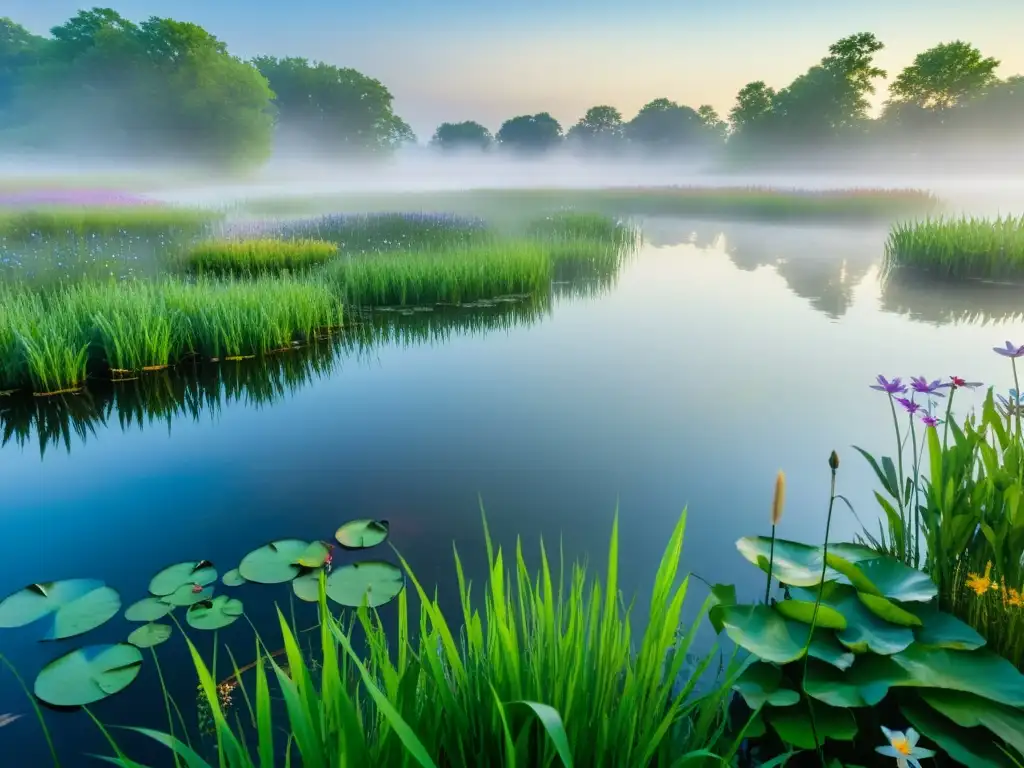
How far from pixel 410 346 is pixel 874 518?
14.0 feet

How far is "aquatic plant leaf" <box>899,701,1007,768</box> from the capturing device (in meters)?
1.20

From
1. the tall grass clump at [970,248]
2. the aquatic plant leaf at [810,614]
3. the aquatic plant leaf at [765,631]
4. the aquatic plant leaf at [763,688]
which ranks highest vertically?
the tall grass clump at [970,248]

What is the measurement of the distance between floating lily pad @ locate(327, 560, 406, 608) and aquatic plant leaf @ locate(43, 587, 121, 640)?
0.71m

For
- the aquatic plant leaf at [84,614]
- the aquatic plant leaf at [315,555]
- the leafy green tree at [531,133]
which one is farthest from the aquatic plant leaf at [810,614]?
the leafy green tree at [531,133]

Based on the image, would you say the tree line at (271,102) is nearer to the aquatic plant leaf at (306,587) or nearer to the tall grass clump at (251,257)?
A: the tall grass clump at (251,257)

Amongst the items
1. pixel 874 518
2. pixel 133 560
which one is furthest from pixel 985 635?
pixel 133 560

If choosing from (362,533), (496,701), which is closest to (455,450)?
(362,533)

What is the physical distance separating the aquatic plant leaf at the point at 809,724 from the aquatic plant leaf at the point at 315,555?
1.56 metres

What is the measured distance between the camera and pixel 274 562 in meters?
2.26

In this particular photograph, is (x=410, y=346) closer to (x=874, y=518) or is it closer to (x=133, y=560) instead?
(x=133, y=560)

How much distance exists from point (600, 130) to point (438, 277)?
165 feet

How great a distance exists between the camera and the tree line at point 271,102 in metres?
29.6

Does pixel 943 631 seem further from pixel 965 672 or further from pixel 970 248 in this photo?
pixel 970 248

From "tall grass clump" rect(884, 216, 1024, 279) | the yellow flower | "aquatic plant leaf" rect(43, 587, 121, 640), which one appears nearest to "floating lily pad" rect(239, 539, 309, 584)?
"aquatic plant leaf" rect(43, 587, 121, 640)
